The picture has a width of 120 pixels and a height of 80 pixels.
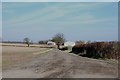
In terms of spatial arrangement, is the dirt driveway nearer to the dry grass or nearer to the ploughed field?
the ploughed field

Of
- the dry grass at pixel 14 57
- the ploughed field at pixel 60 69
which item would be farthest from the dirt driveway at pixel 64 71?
the dry grass at pixel 14 57

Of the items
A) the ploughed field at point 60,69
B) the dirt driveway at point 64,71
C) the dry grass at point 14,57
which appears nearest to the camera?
the dirt driveway at point 64,71

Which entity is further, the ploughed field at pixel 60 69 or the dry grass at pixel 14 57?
the dry grass at pixel 14 57

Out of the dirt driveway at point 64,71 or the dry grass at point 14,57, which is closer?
the dirt driveway at point 64,71

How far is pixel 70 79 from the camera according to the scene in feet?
43.2

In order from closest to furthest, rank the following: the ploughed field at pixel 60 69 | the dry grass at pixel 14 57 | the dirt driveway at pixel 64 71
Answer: the dirt driveway at pixel 64 71, the ploughed field at pixel 60 69, the dry grass at pixel 14 57

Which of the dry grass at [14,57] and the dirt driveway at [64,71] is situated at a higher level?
the dirt driveway at [64,71]

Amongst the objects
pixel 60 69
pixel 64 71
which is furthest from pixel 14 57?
pixel 64 71

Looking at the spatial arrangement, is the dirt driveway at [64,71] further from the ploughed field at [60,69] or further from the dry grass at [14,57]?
the dry grass at [14,57]

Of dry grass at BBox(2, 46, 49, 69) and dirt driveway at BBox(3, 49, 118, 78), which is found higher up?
dirt driveway at BBox(3, 49, 118, 78)

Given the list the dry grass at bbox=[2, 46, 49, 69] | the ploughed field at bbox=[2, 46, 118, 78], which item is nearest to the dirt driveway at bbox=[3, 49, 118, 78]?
the ploughed field at bbox=[2, 46, 118, 78]

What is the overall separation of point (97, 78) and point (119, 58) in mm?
18079

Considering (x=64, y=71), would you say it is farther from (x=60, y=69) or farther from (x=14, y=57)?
(x=14, y=57)

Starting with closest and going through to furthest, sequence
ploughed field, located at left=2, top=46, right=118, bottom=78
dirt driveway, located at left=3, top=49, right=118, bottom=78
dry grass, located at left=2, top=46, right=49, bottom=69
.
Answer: dirt driveway, located at left=3, top=49, right=118, bottom=78, ploughed field, located at left=2, top=46, right=118, bottom=78, dry grass, located at left=2, top=46, right=49, bottom=69
